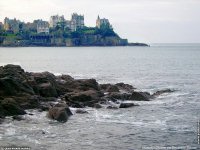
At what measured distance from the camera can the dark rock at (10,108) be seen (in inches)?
1355

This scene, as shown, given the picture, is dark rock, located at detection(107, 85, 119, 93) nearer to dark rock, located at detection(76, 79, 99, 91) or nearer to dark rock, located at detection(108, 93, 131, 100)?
dark rock, located at detection(76, 79, 99, 91)

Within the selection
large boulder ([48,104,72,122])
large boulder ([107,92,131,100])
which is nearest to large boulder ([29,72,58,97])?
large boulder ([107,92,131,100])

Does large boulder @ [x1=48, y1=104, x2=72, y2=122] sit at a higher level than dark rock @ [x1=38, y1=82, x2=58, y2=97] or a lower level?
lower

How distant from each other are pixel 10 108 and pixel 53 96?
9787 millimetres

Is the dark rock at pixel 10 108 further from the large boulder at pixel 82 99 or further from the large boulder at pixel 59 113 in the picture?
the large boulder at pixel 82 99

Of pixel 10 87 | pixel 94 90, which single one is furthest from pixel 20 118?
pixel 94 90

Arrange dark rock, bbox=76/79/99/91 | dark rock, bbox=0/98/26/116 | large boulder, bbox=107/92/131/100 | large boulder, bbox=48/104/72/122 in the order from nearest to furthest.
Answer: large boulder, bbox=48/104/72/122 < dark rock, bbox=0/98/26/116 < large boulder, bbox=107/92/131/100 < dark rock, bbox=76/79/99/91

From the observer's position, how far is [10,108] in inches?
1369

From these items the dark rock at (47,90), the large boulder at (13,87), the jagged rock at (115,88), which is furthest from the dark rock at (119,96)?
the large boulder at (13,87)

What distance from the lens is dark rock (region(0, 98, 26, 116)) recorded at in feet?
113

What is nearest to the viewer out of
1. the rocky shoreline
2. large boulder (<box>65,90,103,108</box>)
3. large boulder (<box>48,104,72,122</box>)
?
large boulder (<box>48,104,72,122</box>)

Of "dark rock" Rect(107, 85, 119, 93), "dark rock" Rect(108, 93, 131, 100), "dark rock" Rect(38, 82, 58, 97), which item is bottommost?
"dark rock" Rect(108, 93, 131, 100)

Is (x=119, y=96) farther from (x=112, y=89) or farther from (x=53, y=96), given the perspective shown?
(x=53, y=96)

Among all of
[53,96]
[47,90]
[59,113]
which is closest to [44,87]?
[47,90]
